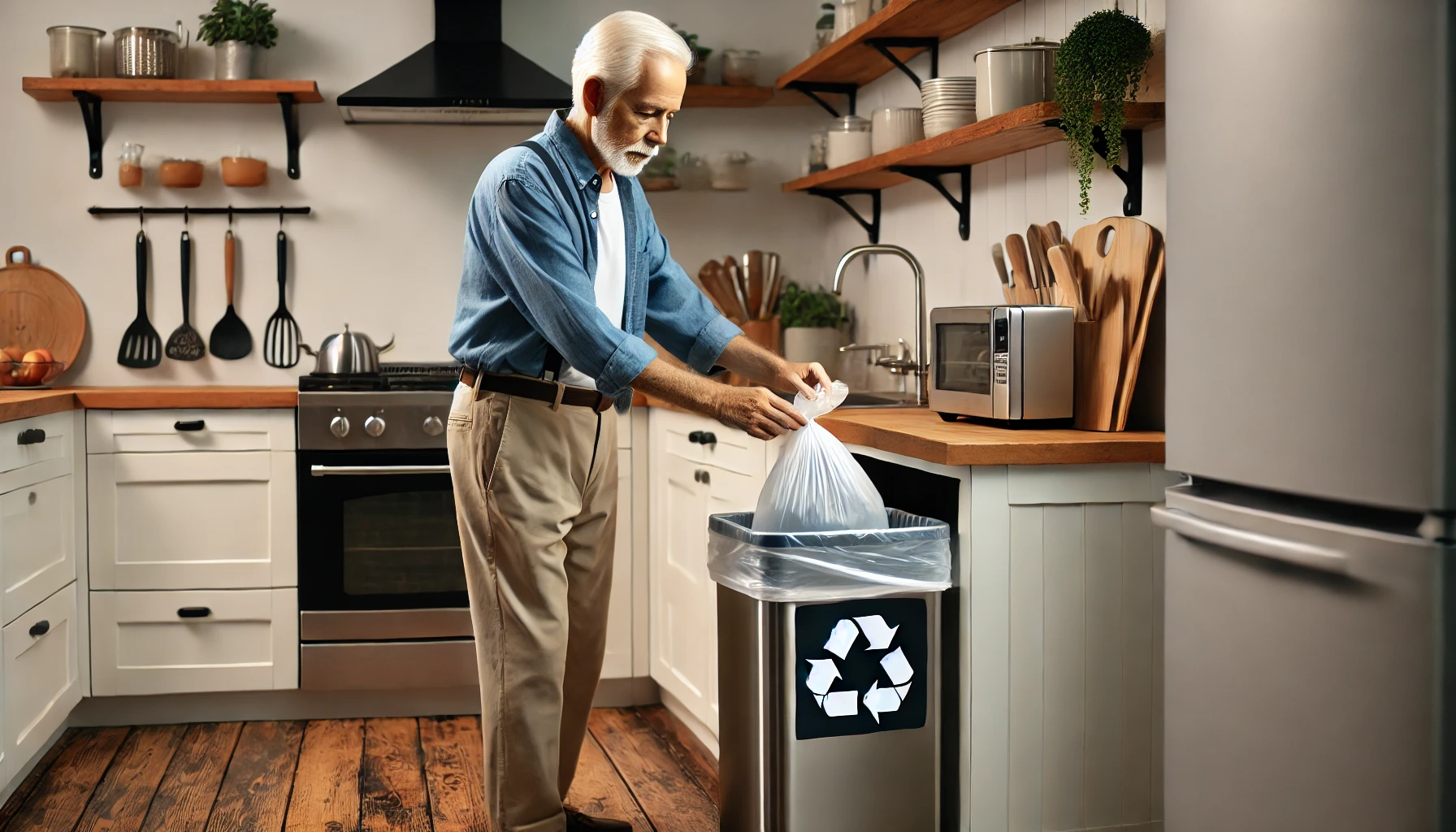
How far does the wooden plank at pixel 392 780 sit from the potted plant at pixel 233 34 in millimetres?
1829

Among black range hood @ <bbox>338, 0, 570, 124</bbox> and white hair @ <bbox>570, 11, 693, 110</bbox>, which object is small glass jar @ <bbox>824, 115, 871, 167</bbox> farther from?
white hair @ <bbox>570, 11, 693, 110</bbox>

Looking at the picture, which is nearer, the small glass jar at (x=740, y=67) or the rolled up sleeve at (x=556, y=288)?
the rolled up sleeve at (x=556, y=288)

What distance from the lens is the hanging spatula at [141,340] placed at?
3.66 metres

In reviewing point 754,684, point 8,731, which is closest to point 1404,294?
point 754,684

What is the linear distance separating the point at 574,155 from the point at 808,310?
1672 mm

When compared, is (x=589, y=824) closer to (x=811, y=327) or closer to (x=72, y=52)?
(x=811, y=327)

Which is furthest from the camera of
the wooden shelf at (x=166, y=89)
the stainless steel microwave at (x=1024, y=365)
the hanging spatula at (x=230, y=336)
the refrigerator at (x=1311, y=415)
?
the hanging spatula at (x=230, y=336)

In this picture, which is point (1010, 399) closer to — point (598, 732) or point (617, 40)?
point (617, 40)

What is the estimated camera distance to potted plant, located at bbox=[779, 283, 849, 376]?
11.8 ft

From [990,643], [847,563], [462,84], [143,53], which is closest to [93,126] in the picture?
[143,53]

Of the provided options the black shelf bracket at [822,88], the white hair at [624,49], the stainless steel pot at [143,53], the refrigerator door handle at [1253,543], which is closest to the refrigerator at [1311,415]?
the refrigerator door handle at [1253,543]

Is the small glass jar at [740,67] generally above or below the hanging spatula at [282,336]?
above

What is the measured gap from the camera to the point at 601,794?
2631 mm

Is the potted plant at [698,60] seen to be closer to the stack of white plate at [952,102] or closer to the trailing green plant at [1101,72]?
the stack of white plate at [952,102]
